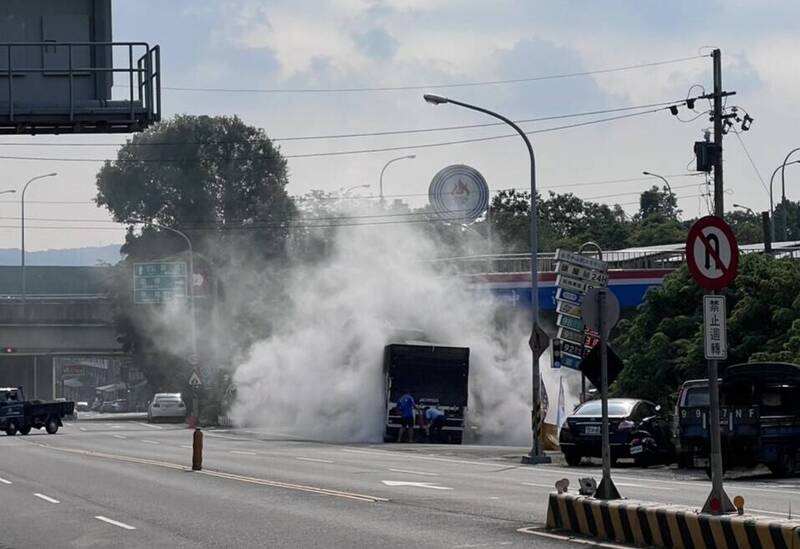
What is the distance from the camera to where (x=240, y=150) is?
111m

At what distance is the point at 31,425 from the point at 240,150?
58322mm

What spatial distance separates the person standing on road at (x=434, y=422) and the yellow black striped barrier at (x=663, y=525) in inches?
1012

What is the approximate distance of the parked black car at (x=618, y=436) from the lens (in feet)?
98.4

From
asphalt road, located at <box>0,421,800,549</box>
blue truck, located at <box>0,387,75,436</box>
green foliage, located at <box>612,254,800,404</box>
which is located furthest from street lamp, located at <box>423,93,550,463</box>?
blue truck, located at <box>0,387,75,436</box>

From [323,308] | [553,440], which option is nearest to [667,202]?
Answer: [323,308]

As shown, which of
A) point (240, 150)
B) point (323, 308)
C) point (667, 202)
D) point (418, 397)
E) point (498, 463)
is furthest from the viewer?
point (667, 202)

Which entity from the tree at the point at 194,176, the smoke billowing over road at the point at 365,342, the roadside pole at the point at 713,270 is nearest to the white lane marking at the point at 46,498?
the roadside pole at the point at 713,270

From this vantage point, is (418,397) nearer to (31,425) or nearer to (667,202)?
(31,425)

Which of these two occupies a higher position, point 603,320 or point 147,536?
point 603,320

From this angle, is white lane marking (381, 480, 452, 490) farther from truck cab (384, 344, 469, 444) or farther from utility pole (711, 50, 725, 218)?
truck cab (384, 344, 469, 444)

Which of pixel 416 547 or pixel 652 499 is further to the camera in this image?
pixel 652 499

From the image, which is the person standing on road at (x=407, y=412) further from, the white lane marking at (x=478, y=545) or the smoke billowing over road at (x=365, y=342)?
the white lane marking at (x=478, y=545)

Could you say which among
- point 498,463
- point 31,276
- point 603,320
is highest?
point 31,276

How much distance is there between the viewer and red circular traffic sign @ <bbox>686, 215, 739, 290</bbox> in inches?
560
